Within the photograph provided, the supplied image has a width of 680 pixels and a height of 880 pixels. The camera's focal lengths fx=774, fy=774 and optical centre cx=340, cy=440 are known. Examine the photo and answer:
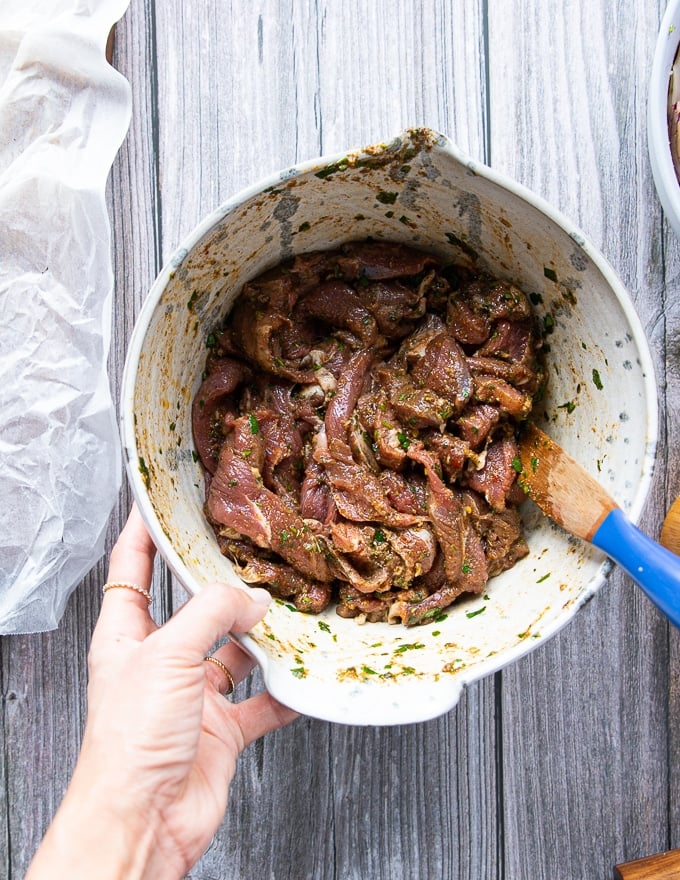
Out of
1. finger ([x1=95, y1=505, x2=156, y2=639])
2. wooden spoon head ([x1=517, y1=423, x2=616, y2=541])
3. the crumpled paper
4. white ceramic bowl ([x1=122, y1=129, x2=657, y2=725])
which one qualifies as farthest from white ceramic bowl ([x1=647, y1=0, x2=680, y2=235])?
finger ([x1=95, y1=505, x2=156, y2=639])

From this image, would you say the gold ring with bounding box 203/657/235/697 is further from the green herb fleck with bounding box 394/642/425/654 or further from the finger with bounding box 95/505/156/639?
the green herb fleck with bounding box 394/642/425/654

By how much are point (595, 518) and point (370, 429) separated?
18.1 inches

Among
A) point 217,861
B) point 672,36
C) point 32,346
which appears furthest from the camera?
point 217,861

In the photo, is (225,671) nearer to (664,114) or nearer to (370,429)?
(370,429)

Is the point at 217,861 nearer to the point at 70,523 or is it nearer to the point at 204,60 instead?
the point at 70,523

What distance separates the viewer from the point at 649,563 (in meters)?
1.20

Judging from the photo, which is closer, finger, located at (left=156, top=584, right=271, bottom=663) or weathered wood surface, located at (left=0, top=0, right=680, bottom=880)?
finger, located at (left=156, top=584, right=271, bottom=663)

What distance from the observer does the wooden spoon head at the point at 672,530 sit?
62.4 inches

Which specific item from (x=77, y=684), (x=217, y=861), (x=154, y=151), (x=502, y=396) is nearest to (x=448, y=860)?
(x=217, y=861)

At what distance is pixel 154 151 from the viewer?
5.44ft

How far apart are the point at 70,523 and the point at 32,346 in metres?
0.37

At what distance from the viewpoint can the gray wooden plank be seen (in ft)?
5.41

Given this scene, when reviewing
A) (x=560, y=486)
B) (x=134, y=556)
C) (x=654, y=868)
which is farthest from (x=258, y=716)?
(x=654, y=868)

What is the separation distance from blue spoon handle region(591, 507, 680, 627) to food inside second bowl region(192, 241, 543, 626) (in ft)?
0.90
